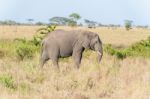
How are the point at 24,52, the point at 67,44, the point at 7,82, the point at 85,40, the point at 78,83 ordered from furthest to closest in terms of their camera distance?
1. the point at 24,52
2. the point at 85,40
3. the point at 67,44
4. the point at 78,83
5. the point at 7,82

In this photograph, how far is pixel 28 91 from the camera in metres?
8.92

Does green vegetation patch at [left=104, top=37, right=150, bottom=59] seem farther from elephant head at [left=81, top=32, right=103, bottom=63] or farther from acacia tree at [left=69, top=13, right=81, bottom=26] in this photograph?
acacia tree at [left=69, top=13, right=81, bottom=26]

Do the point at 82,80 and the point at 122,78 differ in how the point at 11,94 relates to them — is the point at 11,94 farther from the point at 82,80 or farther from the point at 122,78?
the point at 122,78

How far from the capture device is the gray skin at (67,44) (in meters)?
14.8

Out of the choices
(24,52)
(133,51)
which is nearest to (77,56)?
(24,52)

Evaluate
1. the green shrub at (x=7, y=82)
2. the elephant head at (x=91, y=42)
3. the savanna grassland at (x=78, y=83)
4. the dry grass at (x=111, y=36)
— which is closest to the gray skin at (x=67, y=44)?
the elephant head at (x=91, y=42)

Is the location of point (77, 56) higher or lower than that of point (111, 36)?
higher

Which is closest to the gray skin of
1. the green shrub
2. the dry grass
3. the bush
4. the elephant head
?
the elephant head

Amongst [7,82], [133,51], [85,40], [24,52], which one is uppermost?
[85,40]

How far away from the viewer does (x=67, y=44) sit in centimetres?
1492

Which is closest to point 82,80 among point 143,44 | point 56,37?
point 56,37

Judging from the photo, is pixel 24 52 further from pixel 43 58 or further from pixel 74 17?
pixel 74 17

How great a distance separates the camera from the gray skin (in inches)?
581

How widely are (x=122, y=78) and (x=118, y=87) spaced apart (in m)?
1.04
